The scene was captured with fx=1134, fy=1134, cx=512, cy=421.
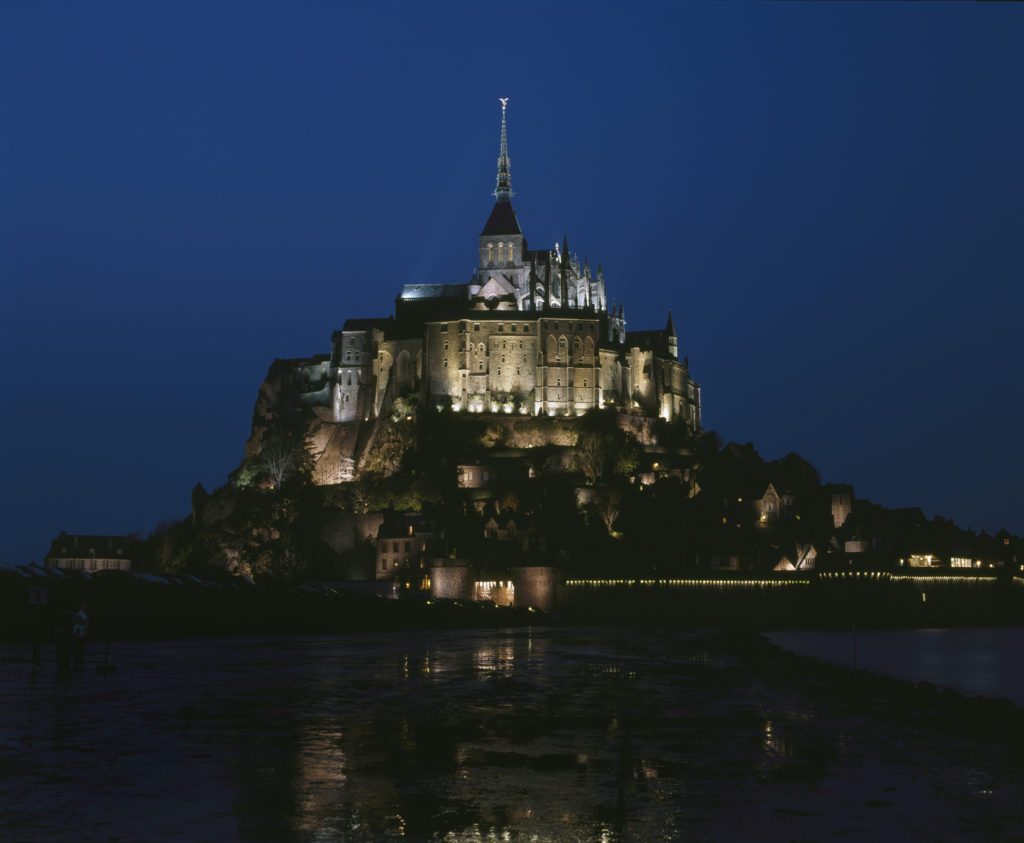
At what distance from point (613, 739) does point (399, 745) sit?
3.58 metres

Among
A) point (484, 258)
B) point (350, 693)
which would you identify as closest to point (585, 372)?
point (484, 258)

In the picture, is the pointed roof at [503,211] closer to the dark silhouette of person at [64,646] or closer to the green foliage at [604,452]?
the green foliage at [604,452]

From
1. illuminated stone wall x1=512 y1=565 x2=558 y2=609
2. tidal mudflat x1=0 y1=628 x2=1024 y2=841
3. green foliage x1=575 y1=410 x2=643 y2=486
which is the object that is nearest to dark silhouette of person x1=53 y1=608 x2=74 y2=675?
tidal mudflat x1=0 y1=628 x2=1024 y2=841

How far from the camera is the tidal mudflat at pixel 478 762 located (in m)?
12.2

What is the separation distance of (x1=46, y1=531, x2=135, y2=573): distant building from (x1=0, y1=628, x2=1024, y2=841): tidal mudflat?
84.0 metres

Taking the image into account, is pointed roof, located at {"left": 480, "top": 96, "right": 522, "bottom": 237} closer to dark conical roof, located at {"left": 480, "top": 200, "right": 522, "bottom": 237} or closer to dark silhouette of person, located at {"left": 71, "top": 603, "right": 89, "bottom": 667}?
dark conical roof, located at {"left": 480, "top": 200, "right": 522, "bottom": 237}

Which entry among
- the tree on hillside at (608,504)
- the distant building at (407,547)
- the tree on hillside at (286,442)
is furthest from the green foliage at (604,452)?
the tree on hillside at (286,442)

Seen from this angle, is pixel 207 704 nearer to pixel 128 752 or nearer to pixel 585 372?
pixel 128 752

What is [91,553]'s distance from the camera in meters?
110

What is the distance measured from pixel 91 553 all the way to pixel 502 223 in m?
57.1

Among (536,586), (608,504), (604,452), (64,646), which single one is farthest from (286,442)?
(64,646)

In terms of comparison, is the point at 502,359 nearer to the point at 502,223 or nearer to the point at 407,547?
the point at 502,223

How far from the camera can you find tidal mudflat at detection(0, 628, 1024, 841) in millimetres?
12164

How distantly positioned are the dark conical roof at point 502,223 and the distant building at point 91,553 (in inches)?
2045
